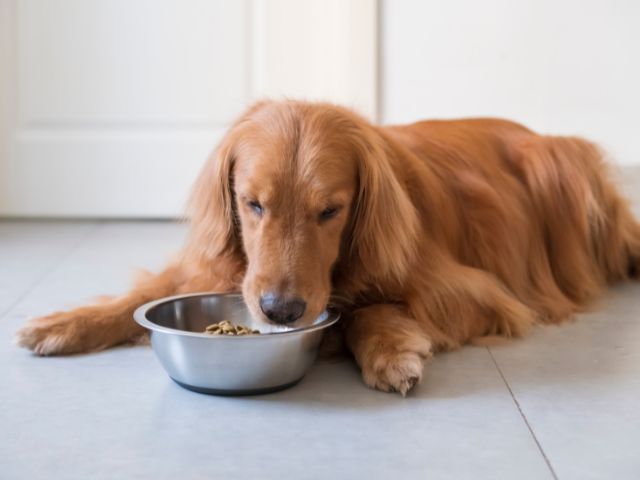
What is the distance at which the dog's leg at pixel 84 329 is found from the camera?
215cm

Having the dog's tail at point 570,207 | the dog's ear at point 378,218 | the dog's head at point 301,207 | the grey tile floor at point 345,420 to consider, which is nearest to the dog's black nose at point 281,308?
the dog's head at point 301,207

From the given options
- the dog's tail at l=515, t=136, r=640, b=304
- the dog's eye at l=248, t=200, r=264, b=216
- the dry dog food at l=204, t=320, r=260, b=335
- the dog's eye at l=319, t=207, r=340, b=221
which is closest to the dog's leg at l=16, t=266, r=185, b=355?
the dry dog food at l=204, t=320, r=260, b=335

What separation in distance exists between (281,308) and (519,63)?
2.66 m

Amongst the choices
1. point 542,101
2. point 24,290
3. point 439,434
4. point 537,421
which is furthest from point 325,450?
point 542,101

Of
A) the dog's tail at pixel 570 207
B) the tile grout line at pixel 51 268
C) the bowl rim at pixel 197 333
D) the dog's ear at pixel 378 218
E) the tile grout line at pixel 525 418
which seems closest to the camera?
the tile grout line at pixel 525 418

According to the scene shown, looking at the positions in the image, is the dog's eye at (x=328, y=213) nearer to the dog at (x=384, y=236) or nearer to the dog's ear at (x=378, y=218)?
the dog at (x=384, y=236)

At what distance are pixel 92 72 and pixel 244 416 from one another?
2.54 m

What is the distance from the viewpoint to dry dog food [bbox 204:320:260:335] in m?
A: 1.97

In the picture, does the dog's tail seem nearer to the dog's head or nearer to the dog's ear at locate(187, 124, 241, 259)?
the dog's head

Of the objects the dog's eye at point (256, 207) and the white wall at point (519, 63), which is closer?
the dog's eye at point (256, 207)

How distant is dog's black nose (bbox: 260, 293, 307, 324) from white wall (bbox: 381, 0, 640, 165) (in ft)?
7.96

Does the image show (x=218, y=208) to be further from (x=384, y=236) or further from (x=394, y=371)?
(x=394, y=371)

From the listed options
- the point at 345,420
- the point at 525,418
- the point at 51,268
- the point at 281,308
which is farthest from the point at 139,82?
the point at 525,418

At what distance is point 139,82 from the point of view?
395 cm
